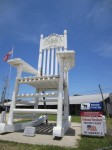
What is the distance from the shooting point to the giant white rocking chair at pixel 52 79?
3.47 meters

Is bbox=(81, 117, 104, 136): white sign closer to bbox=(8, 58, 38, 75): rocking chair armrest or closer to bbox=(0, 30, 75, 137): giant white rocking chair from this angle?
bbox=(0, 30, 75, 137): giant white rocking chair

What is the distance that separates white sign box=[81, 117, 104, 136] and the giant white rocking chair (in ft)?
1.74

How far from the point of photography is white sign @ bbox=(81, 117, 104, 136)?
12.4ft

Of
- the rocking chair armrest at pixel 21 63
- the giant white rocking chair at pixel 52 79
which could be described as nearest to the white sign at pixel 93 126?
the giant white rocking chair at pixel 52 79

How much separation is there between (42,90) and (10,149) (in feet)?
9.72

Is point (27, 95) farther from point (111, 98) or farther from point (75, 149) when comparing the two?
point (111, 98)

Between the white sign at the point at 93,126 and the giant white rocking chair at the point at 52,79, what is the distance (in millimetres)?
531

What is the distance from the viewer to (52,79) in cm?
372

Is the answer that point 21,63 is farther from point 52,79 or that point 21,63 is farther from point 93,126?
point 93,126

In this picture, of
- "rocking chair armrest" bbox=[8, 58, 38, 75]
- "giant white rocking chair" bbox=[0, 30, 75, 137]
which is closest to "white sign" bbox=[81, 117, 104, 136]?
"giant white rocking chair" bbox=[0, 30, 75, 137]

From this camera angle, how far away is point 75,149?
7.89 ft

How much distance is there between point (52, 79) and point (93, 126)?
1672 millimetres

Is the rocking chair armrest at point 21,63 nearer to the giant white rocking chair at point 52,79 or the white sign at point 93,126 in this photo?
the giant white rocking chair at point 52,79

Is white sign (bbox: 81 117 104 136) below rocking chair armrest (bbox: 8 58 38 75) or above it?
below
